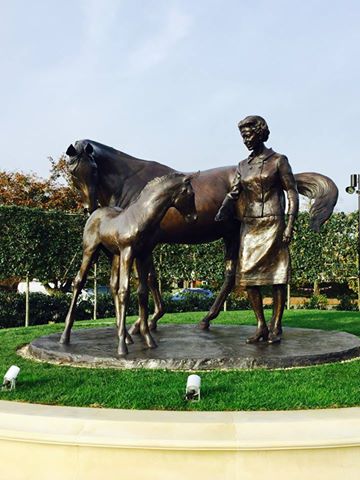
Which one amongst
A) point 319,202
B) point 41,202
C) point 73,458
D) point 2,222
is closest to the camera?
point 73,458

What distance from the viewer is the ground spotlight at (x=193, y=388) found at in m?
3.84

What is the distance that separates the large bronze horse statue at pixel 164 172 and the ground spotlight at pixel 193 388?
204 centimetres

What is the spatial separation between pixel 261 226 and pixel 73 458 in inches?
139

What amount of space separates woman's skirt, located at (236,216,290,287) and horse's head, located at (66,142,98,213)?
6.56ft

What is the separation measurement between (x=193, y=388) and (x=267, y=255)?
2.40 m

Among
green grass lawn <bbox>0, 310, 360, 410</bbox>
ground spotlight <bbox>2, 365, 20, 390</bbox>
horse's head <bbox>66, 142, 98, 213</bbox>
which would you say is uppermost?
horse's head <bbox>66, 142, 98, 213</bbox>

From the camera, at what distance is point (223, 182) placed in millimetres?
7086

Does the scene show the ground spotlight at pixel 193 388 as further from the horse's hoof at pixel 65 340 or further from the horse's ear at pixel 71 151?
the horse's ear at pixel 71 151

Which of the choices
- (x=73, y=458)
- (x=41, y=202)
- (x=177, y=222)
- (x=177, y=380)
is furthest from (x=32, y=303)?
(x=41, y=202)

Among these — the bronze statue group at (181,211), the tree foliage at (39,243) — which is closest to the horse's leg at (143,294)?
the bronze statue group at (181,211)

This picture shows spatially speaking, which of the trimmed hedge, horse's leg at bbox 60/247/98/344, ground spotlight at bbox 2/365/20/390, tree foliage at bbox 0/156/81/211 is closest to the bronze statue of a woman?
horse's leg at bbox 60/247/98/344

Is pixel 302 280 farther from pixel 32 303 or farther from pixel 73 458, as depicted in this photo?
pixel 73 458

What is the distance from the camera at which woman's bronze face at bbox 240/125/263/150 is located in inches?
231

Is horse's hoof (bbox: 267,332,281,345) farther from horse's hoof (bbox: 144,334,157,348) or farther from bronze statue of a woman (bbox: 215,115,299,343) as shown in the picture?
horse's hoof (bbox: 144,334,157,348)
